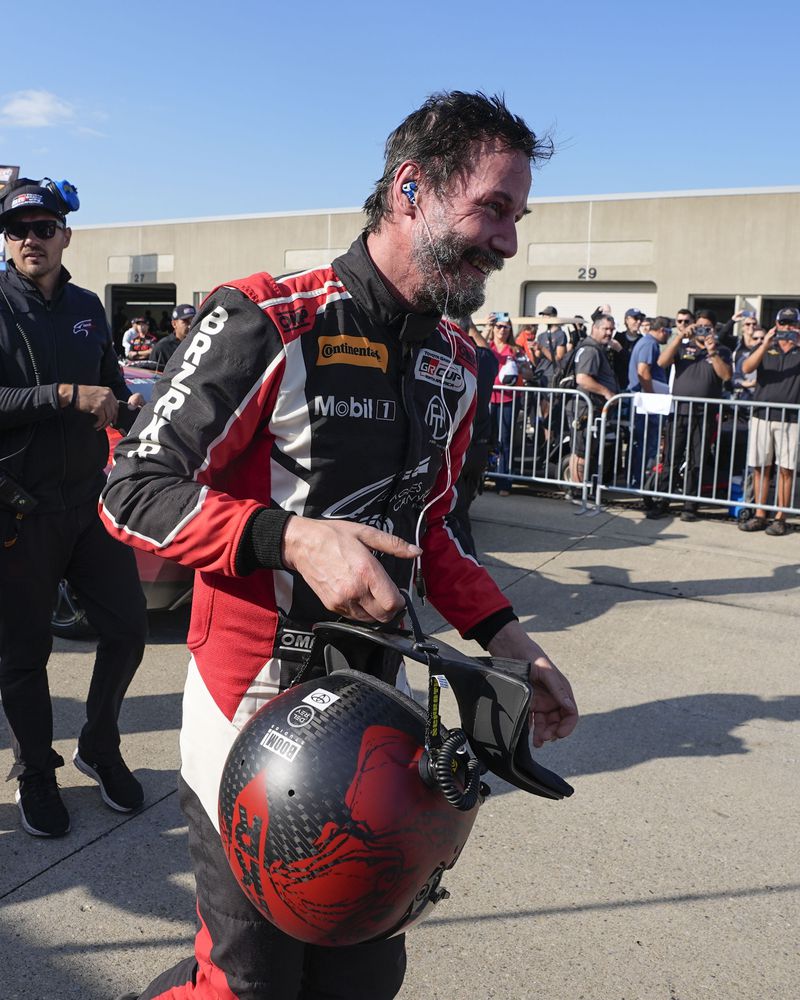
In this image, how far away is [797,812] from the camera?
3764mm

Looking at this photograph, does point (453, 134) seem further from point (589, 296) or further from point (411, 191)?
point (589, 296)

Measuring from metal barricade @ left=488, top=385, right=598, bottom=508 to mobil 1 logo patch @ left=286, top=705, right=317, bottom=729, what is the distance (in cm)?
861

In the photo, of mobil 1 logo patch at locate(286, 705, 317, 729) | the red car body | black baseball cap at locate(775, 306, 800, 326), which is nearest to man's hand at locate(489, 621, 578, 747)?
mobil 1 logo patch at locate(286, 705, 317, 729)

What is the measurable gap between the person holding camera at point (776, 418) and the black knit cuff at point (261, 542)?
8.26 metres

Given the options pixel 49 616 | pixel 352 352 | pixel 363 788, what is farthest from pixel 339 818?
pixel 49 616

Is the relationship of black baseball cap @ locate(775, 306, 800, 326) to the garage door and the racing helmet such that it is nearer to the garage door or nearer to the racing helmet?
the racing helmet

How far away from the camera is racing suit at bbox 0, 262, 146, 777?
133 inches

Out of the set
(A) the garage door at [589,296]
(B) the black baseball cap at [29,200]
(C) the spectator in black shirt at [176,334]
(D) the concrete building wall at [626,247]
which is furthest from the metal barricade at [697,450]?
(A) the garage door at [589,296]

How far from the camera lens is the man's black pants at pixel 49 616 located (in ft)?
11.1

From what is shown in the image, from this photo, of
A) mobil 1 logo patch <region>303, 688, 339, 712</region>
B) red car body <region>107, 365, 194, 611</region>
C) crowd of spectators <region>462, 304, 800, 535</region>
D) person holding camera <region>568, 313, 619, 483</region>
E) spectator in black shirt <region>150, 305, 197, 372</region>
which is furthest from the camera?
person holding camera <region>568, 313, 619, 483</region>

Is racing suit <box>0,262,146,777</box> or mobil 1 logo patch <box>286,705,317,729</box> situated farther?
racing suit <box>0,262,146,777</box>

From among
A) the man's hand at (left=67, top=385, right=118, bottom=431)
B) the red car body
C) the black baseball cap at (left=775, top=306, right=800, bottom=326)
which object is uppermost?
the black baseball cap at (left=775, top=306, right=800, bottom=326)

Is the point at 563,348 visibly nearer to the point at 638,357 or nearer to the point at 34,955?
the point at 638,357

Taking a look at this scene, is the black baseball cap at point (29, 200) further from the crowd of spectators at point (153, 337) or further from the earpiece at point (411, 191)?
the earpiece at point (411, 191)
